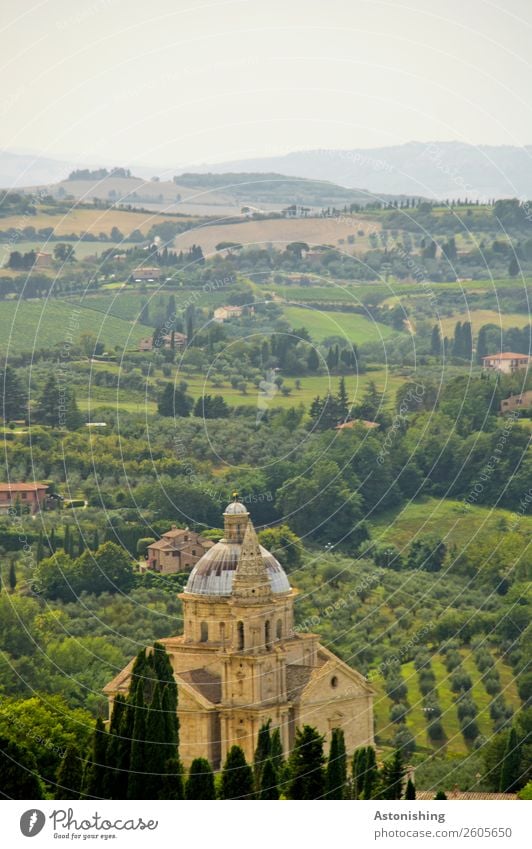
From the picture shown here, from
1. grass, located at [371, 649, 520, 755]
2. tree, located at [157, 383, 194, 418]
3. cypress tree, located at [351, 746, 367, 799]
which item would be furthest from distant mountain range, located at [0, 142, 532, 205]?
cypress tree, located at [351, 746, 367, 799]

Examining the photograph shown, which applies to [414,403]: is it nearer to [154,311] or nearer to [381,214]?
[154,311]

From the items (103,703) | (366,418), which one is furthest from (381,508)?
(103,703)

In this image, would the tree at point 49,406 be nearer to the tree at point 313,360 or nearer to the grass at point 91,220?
the tree at point 313,360

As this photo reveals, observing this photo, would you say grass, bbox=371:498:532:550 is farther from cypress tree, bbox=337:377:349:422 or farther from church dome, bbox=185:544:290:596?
church dome, bbox=185:544:290:596

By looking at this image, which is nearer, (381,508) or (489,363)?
(381,508)

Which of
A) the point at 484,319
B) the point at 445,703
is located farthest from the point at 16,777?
the point at 484,319

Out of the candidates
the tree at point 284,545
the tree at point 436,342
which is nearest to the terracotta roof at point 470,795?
the tree at point 284,545
